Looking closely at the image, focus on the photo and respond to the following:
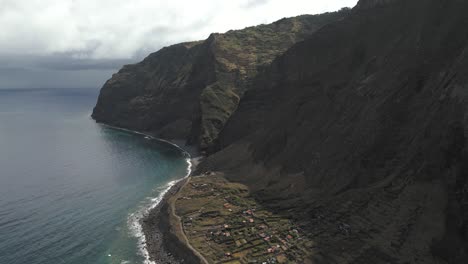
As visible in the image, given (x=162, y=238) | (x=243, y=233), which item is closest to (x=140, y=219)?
(x=162, y=238)

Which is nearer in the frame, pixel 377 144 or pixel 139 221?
pixel 377 144

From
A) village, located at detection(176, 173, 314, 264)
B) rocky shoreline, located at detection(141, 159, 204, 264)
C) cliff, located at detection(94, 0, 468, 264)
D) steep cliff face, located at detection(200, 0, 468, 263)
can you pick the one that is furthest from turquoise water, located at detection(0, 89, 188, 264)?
cliff, located at detection(94, 0, 468, 264)

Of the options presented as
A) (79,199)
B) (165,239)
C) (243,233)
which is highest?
(79,199)

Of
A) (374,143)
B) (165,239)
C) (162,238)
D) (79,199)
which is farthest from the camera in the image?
(79,199)

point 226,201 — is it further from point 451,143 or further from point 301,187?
point 451,143

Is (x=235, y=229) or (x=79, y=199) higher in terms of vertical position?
(x=79, y=199)

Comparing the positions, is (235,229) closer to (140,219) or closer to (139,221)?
(139,221)

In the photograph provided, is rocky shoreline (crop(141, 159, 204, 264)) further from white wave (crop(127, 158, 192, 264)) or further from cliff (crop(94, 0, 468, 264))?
cliff (crop(94, 0, 468, 264))
